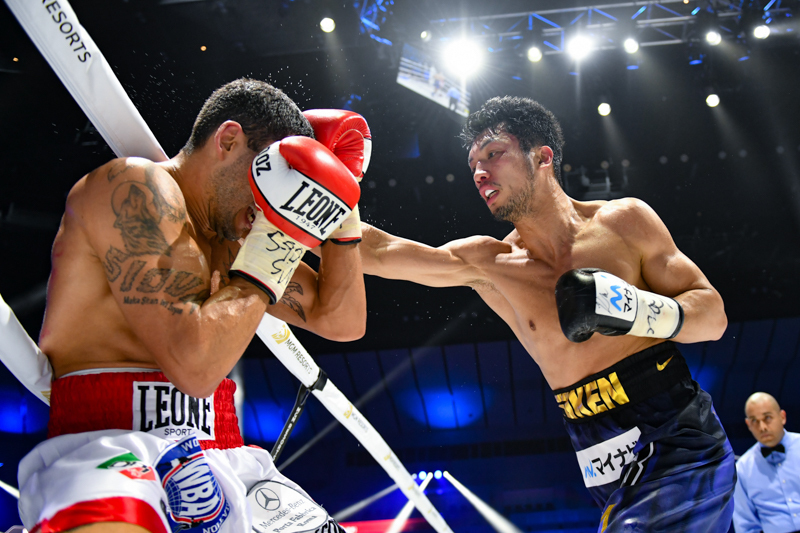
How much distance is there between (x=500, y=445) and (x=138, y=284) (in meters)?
8.10

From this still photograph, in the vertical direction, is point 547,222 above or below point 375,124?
below

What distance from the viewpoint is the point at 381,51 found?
506cm

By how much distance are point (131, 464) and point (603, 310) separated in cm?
134

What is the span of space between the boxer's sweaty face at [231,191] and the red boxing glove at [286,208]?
14 centimetres

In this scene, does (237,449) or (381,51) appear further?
(381,51)

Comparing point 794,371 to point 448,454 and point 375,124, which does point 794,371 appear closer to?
point 448,454

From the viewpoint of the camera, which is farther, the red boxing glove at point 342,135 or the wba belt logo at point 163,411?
the red boxing glove at point 342,135

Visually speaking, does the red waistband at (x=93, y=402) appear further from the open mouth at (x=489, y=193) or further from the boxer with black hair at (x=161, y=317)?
the open mouth at (x=489, y=193)

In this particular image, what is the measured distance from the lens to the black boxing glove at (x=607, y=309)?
1.66 m

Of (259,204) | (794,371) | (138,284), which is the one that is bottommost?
(794,371)

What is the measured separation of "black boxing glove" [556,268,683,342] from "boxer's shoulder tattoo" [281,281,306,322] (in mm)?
836

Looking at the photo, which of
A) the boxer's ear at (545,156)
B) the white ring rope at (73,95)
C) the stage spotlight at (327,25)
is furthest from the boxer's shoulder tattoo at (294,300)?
the stage spotlight at (327,25)

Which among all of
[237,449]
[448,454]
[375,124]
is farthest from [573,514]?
[237,449]

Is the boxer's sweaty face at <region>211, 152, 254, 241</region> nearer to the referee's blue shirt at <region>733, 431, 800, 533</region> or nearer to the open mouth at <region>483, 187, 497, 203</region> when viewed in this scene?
the open mouth at <region>483, 187, 497, 203</region>
